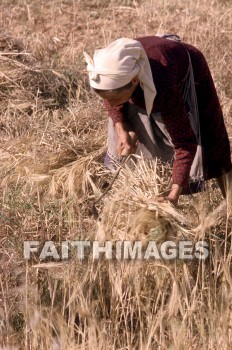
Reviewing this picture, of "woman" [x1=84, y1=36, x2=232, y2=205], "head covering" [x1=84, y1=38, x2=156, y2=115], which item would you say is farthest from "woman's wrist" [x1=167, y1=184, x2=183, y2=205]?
"head covering" [x1=84, y1=38, x2=156, y2=115]

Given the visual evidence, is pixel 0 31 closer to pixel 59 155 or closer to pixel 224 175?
pixel 59 155

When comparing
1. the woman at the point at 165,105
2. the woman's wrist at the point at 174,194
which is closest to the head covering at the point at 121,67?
the woman at the point at 165,105

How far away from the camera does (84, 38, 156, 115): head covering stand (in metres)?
2.57

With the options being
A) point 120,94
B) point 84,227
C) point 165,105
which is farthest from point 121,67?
point 84,227

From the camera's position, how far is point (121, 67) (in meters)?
2.56

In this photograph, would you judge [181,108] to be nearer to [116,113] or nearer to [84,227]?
[116,113]

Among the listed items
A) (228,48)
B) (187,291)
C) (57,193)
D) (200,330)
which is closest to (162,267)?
(187,291)

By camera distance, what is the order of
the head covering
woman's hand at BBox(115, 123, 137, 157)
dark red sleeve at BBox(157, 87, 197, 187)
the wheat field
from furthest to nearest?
woman's hand at BBox(115, 123, 137, 157), dark red sleeve at BBox(157, 87, 197, 187), the head covering, the wheat field

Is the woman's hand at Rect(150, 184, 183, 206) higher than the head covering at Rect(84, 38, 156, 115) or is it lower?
lower

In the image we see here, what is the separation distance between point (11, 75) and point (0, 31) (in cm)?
56

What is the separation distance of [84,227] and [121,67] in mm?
724

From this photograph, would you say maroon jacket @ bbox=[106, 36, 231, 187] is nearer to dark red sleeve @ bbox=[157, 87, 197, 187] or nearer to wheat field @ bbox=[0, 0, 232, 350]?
dark red sleeve @ bbox=[157, 87, 197, 187]

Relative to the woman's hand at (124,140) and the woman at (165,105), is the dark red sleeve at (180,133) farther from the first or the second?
the woman's hand at (124,140)

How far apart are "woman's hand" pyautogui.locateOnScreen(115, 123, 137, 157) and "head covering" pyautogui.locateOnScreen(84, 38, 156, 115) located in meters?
0.33
